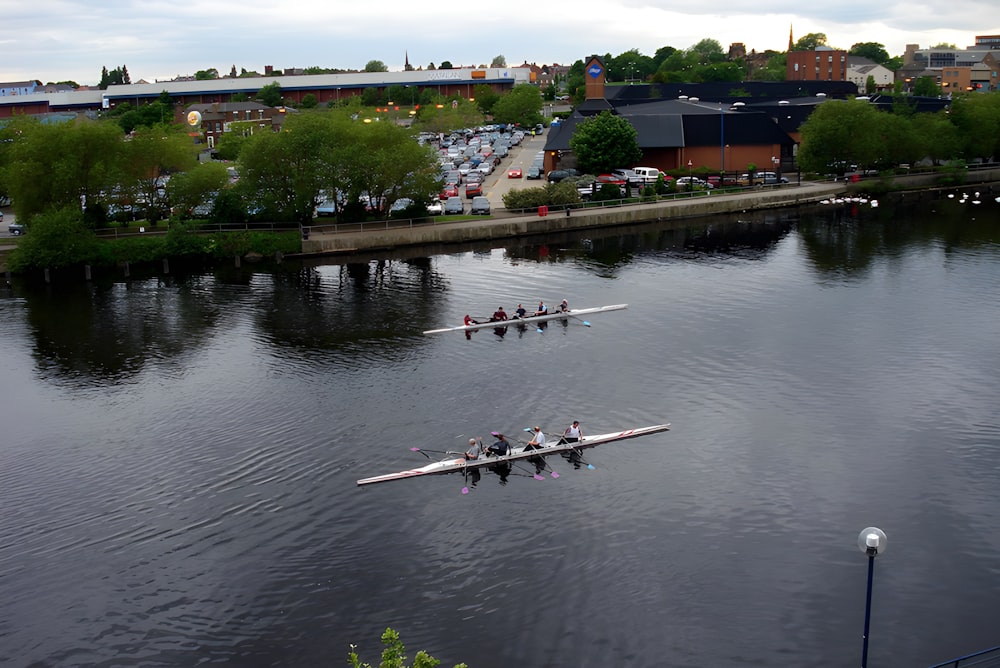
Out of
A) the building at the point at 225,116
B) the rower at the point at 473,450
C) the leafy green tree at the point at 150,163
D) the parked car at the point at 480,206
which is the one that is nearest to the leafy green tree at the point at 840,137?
the parked car at the point at 480,206

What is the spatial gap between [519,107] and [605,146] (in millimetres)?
78826

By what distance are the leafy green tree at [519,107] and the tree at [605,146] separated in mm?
76071

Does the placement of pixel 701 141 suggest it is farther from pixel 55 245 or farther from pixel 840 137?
pixel 55 245

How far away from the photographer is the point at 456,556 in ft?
98.1

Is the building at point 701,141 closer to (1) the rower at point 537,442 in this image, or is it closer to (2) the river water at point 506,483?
(2) the river water at point 506,483

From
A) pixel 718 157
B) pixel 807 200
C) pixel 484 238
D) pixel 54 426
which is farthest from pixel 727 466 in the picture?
pixel 718 157

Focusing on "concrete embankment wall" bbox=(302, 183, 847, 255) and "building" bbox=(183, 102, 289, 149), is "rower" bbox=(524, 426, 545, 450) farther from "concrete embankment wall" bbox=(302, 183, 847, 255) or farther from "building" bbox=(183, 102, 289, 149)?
"building" bbox=(183, 102, 289, 149)

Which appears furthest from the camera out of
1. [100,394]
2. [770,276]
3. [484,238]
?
[484,238]

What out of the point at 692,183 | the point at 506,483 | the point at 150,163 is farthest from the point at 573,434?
the point at 692,183

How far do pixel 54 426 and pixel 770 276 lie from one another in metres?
44.5

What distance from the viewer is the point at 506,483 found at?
34906 mm

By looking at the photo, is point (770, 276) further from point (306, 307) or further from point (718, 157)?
point (718, 157)

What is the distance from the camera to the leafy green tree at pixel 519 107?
572ft

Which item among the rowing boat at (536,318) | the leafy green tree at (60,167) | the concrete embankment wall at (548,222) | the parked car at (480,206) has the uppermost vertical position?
the leafy green tree at (60,167)
